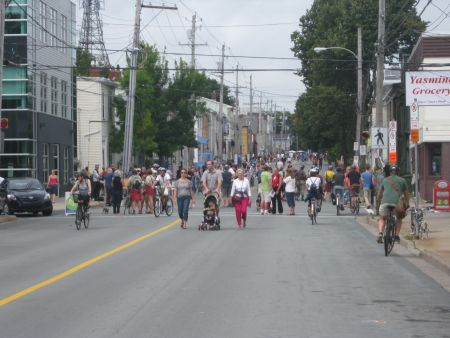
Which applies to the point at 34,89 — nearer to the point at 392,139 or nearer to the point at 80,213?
the point at 80,213

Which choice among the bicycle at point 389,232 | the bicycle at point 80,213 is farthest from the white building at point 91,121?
the bicycle at point 389,232

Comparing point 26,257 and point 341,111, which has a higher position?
point 341,111

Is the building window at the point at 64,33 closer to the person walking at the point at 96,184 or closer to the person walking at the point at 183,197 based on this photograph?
the person walking at the point at 96,184

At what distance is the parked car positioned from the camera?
34531 millimetres

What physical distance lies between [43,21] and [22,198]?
62.2ft

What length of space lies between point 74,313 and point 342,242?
38.8 feet

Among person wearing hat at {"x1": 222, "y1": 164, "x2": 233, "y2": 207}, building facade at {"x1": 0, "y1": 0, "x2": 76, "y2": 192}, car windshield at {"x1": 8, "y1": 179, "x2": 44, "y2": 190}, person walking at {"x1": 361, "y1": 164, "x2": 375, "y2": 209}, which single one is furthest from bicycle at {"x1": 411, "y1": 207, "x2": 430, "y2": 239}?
building facade at {"x1": 0, "y1": 0, "x2": 76, "y2": 192}

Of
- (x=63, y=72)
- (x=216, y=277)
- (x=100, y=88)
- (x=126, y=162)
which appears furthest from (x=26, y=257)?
(x=100, y=88)

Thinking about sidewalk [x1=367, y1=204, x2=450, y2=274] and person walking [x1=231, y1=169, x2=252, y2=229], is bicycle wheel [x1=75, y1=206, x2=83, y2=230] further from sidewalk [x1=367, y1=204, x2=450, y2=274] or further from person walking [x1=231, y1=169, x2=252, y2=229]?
sidewalk [x1=367, y1=204, x2=450, y2=274]

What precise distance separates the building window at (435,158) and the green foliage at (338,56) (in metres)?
12.4

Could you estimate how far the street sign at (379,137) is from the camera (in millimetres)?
31344

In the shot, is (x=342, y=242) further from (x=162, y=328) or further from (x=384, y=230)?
(x=162, y=328)

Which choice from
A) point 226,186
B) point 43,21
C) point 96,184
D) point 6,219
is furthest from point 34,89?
point 6,219

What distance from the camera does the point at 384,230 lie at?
20375 millimetres
